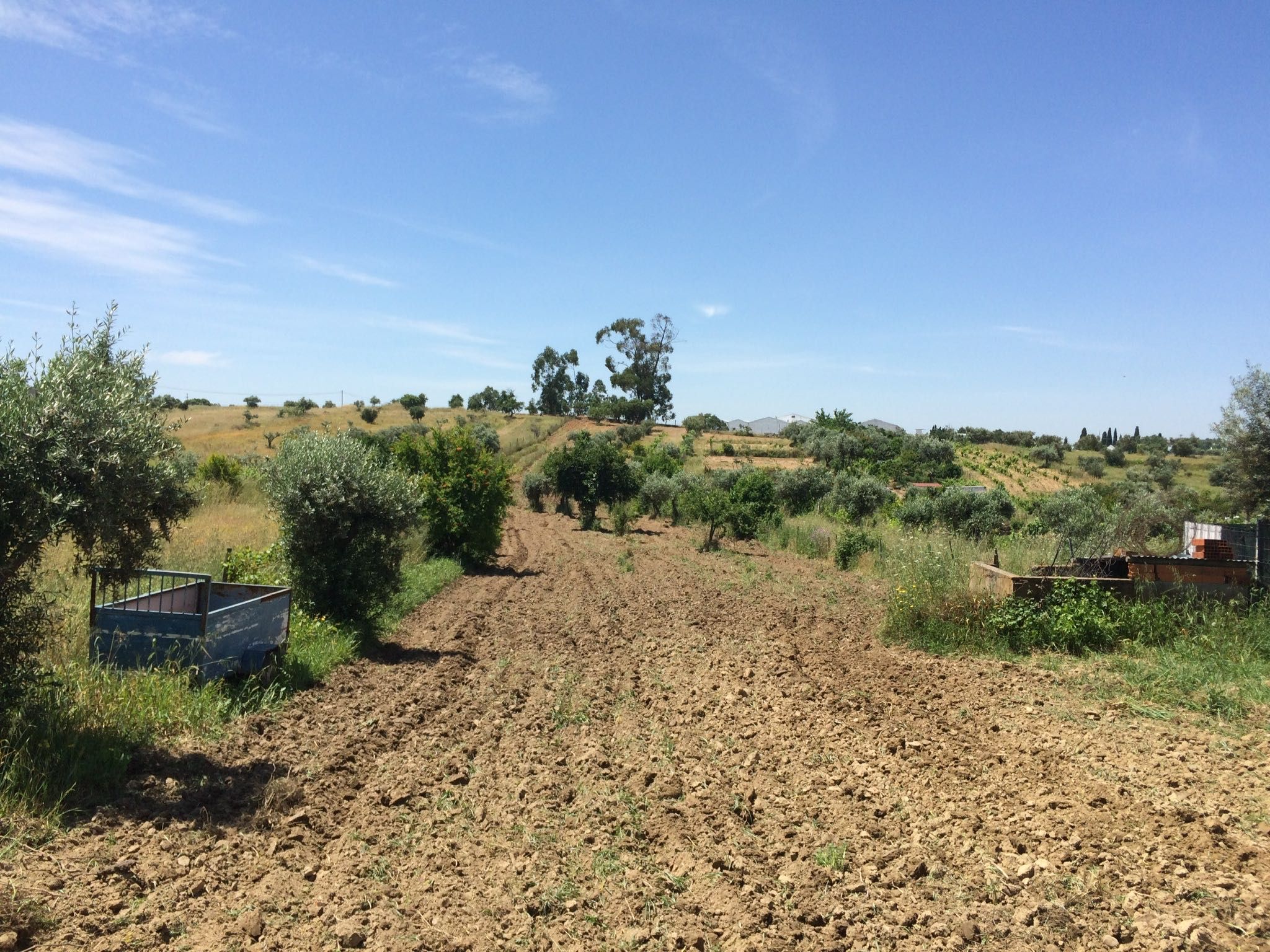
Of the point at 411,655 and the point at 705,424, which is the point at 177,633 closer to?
the point at 411,655

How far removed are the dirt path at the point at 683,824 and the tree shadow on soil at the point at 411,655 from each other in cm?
82

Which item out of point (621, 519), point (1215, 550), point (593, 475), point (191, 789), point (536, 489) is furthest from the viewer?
point (536, 489)

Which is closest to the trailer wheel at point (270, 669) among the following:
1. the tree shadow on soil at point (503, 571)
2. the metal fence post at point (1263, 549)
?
the tree shadow on soil at point (503, 571)

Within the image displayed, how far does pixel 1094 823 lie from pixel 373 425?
7002 centimetres

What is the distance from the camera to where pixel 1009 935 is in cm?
411

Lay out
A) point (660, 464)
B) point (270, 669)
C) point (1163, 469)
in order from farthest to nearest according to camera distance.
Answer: point (1163, 469), point (660, 464), point (270, 669)

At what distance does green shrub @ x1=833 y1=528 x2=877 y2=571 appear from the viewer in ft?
68.1

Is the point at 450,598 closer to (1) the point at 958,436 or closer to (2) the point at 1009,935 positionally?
(2) the point at 1009,935

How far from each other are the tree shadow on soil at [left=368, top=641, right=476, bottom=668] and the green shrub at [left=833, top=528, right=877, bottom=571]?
1237 cm

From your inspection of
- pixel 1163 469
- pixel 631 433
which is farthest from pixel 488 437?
pixel 1163 469

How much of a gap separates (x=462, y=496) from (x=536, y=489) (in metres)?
19.4

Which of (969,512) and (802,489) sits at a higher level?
(802,489)

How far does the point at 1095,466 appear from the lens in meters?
53.5

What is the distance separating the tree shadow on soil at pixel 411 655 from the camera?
10258 millimetres
